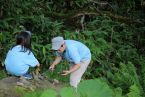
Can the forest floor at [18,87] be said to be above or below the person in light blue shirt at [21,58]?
below

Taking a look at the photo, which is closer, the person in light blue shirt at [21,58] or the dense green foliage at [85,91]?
the dense green foliage at [85,91]

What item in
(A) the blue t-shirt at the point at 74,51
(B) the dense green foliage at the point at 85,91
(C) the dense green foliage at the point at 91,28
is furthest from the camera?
(C) the dense green foliage at the point at 91,28

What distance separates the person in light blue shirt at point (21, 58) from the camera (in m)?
5.57

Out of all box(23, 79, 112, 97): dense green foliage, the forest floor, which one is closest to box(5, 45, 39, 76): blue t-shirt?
the forest floor

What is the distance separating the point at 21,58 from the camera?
5.58 metres

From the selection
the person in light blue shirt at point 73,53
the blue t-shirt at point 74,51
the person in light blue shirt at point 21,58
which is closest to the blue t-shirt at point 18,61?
the person in light blue shirt at point 21,58

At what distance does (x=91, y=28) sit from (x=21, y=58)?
5225 mm

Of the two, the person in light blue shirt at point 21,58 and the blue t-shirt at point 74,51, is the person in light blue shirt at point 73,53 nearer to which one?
the blue t-shirt at point 74,51

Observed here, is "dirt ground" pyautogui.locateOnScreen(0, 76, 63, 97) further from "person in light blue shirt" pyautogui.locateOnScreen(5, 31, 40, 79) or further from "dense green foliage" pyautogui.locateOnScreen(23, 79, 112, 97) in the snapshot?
"dense green foliage" pyautogui.locateOnScreen(23, 79, 112, 97)

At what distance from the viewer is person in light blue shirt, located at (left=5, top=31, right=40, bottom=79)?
5.57m

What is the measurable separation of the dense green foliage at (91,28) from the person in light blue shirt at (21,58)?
295cm

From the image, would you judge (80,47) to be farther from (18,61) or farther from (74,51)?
(18,61)

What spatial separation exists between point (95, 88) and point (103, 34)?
897 centimetres

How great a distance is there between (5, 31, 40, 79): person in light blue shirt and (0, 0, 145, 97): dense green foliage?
116 inches
